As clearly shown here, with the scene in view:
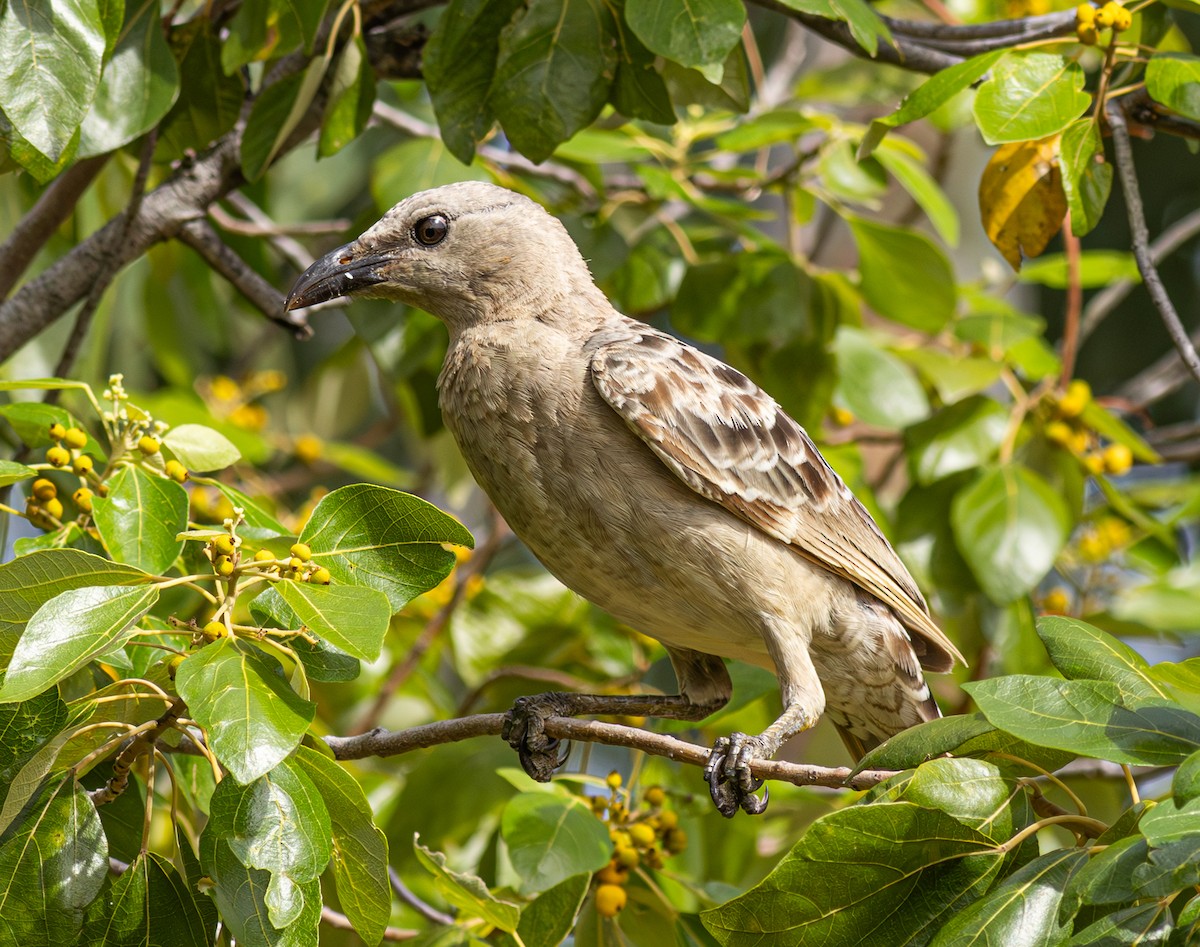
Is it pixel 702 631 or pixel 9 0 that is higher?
pixel 9 0

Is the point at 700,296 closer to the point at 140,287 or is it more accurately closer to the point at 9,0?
the point at 9,0

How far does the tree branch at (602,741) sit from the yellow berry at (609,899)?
20.1 inches

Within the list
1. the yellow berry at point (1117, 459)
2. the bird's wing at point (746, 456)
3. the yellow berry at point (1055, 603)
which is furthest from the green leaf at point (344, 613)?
the yellow berry at point (1055, 603)

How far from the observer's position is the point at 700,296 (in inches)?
177

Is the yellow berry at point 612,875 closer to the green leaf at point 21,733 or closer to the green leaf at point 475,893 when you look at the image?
the green leaf at point 475,893

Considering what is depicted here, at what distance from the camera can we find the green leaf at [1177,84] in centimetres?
301

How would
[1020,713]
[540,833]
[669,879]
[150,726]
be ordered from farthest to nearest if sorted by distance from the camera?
[669,879], [540,833], [150,726], [1020,713]

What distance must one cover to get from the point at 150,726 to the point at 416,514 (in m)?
0.63

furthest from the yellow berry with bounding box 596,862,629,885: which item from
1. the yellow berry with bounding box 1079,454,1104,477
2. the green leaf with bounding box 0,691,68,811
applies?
the yellow berry with bounding box 1079,454,1104,477

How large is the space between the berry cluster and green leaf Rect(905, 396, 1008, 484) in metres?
1.53

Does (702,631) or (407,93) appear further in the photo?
(407,93)

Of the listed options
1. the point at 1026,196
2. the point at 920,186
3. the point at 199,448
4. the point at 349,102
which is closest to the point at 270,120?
the point at 349,102

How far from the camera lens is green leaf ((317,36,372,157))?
3.50 meters

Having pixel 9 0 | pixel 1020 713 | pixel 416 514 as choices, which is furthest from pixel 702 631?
pixel 9 0
